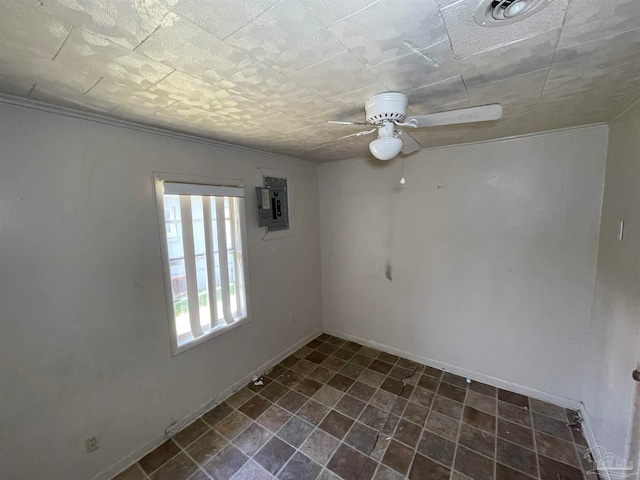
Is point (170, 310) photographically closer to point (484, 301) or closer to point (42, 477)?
point (42, 477)

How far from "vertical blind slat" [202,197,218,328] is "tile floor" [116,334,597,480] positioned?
90 cm

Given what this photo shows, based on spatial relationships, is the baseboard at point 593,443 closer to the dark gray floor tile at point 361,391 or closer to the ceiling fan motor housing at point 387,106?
the dark gray floor tile at point 361,391

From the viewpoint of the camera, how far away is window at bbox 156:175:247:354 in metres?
1.97

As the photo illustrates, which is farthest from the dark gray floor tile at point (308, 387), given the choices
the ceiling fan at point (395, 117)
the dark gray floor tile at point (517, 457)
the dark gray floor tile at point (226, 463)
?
the ceiling fan at point (395, 117)

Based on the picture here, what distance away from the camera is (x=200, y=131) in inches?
75.3

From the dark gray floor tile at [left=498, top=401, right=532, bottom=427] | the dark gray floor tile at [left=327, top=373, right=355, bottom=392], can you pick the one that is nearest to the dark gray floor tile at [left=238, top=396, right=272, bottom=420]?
the dark gray floor tile at [left=327, top=373, right=355, bottom=392]

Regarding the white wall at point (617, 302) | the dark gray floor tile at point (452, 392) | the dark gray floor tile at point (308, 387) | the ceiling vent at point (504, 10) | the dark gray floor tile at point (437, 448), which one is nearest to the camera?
the ceiling vent at point (504, 10)

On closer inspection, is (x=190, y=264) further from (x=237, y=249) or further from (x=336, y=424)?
(x=336, y=424)

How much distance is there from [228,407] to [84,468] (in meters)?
0.97

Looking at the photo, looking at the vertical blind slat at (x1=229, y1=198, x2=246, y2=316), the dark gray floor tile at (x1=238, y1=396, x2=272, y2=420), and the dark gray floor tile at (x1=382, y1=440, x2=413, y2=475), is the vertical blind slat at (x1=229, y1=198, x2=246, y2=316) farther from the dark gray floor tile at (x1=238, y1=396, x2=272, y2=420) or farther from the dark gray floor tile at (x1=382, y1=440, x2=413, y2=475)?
Answer: the dark gray floor tile at (x1=382, y1=440, x2=413, y2=475)

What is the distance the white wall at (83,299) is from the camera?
1322 millimetres

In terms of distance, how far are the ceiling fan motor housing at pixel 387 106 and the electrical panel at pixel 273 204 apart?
1.57 metres

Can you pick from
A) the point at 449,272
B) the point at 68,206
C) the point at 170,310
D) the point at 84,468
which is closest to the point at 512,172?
the point at 449,272

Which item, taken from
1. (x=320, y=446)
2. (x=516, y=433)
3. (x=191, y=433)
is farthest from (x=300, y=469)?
(x=516, y=433)
